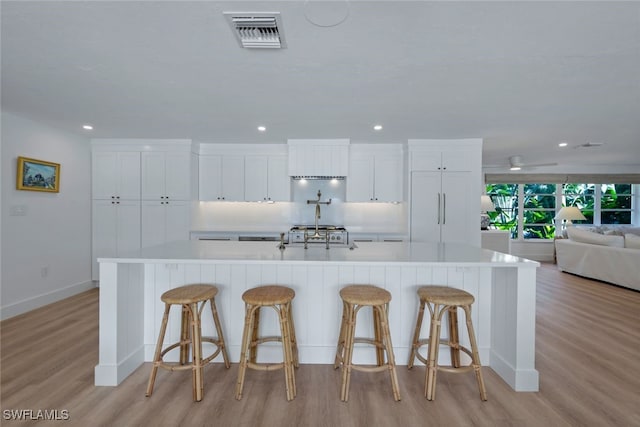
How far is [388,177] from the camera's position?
439 cm

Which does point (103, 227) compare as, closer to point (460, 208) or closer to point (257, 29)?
point (257, 29)

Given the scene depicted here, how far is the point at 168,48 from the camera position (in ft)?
5.89

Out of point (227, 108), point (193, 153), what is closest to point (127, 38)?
point (227, 108)

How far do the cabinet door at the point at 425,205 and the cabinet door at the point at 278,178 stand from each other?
76.3 inches

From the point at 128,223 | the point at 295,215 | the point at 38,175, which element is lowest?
the point at 128,223

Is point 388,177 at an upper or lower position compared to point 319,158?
lower

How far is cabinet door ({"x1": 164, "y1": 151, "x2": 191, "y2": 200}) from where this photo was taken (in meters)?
4.19

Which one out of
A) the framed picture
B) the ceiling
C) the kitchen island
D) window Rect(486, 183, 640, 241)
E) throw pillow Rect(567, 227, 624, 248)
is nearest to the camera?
the ceiling

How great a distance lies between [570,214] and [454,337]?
6.18 m

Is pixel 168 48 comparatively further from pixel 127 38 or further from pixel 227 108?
pixel 227 108

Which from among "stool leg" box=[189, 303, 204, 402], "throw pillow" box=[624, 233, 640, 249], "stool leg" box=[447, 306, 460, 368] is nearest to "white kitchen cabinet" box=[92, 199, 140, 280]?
"stool leg" box=[189, 303, 204, 402]

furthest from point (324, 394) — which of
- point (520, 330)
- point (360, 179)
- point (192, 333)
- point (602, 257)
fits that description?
point (602, 257)

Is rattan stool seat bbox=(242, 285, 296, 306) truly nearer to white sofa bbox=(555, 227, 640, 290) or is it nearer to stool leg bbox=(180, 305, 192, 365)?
stool leg bbox=(180, 305, 192, 365)

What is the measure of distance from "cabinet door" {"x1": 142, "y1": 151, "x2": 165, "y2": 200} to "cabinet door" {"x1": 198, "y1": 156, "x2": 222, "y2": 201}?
1.76 ft
